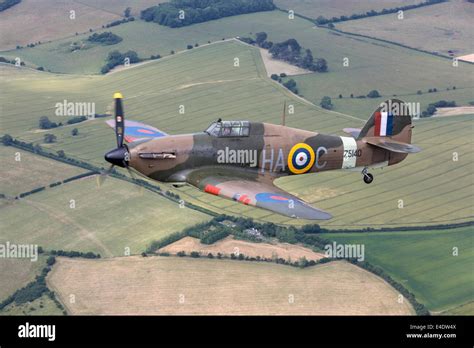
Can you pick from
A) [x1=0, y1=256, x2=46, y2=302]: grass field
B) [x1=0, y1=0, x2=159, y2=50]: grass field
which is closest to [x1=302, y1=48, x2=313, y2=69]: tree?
[x1=0, y1=0, x2=159, y2=50]: grass field

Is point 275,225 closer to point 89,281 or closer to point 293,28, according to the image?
point 89,281

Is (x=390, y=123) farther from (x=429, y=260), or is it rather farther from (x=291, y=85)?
(x=291, y=85)

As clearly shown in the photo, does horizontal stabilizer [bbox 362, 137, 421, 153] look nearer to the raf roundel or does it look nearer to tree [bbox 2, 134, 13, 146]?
the raf roundel

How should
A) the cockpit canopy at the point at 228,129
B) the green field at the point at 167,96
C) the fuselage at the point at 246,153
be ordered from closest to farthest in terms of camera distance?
the fuselage at the point at 246,153
the cockpit canopy at the point at 228,129
the green field at the point at 167,96

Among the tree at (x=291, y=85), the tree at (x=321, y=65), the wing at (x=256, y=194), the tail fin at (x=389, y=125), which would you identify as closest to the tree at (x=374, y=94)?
the tree at (x=291, y=85)

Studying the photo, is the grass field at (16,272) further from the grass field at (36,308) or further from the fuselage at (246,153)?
the fuselage at (246,153)

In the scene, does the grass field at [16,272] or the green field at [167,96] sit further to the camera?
the green field at [167,96]
